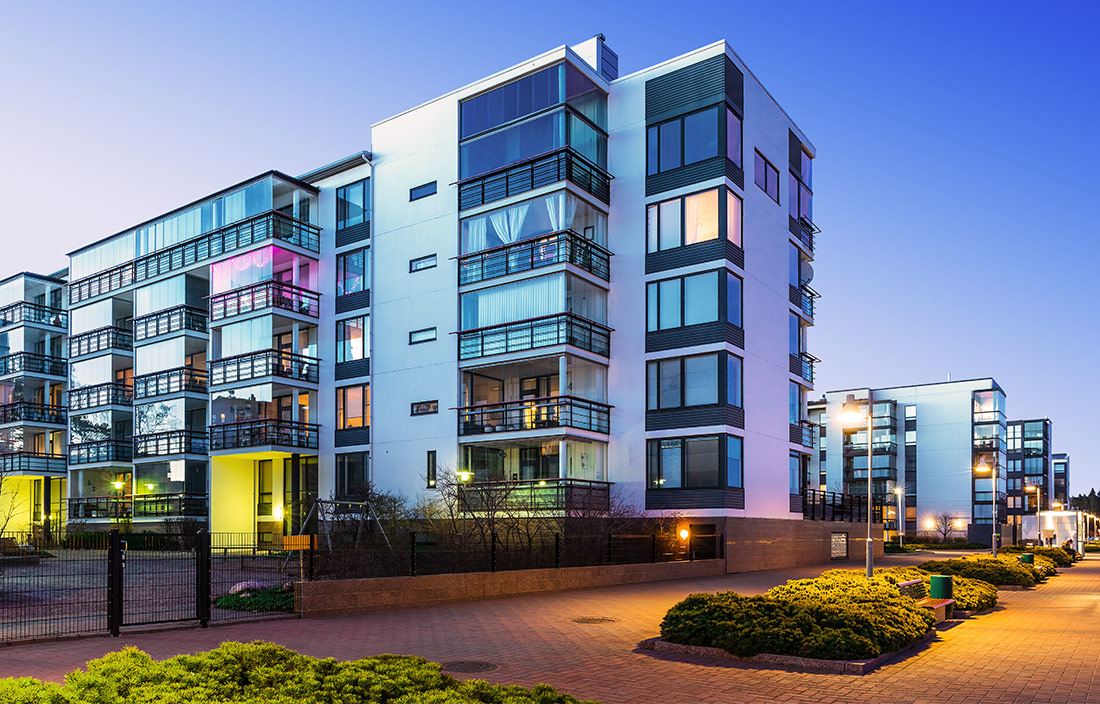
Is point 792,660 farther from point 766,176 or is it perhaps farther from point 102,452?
point 102,452

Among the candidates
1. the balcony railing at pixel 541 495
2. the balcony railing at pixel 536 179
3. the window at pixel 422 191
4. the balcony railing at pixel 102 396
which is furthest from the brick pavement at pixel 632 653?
the balcony railing at pixel 102 396

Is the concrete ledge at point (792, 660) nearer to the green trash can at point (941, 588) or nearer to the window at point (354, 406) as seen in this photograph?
the green trash can at point (941, 588)

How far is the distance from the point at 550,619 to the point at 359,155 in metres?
30.0

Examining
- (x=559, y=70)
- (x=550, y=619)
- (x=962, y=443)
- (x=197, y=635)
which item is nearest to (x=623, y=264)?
(x=559, y=70)

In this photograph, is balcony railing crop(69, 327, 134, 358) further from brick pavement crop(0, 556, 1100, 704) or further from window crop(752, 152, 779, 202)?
brick pavement crop(0, 556, 1100, 704)

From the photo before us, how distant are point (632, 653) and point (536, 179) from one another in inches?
1037

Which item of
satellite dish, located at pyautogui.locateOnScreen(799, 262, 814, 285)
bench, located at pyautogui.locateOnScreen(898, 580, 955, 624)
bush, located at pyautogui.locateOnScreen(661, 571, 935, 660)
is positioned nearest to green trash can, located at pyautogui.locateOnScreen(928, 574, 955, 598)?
bench, located at pyautogui.locateOnScreen(898, 580, 955, 624)

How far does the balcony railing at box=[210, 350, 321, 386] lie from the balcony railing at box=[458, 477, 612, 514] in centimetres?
1159

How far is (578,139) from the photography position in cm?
3662

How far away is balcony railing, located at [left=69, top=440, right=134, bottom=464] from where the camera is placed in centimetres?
4848

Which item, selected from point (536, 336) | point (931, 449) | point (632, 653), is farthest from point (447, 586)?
point (931, 449)

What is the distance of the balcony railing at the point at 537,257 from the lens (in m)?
35.4

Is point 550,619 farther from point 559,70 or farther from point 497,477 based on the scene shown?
point 559,70

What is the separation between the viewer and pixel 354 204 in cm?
4312
